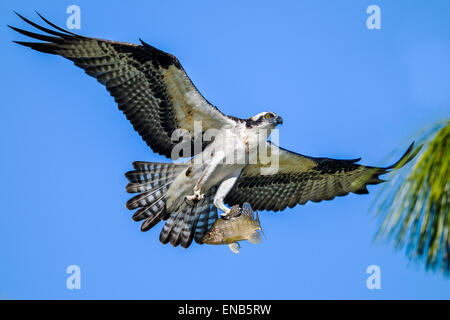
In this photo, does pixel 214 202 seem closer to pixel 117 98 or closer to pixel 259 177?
pixel 259 177

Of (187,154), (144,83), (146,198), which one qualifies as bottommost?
(146,198)

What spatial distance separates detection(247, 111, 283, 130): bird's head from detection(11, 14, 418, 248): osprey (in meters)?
0.01

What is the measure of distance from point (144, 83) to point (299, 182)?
330 cm

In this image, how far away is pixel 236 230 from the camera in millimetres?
6918

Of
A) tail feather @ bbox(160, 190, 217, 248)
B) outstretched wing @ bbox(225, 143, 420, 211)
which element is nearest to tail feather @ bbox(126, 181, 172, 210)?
tail feather @ bbox(160, 190, 217, 248)

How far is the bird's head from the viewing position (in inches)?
322

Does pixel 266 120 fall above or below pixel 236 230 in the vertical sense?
above

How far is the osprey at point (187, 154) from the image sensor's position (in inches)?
318

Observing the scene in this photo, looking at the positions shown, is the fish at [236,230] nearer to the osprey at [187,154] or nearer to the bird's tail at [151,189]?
the osprey at [187,154]

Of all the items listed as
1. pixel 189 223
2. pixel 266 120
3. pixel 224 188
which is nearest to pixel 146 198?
pixel 189 223

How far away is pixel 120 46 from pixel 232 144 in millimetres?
2147

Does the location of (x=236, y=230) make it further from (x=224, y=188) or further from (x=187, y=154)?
(x=187, y=154)

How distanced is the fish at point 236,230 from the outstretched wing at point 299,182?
7.32ft
